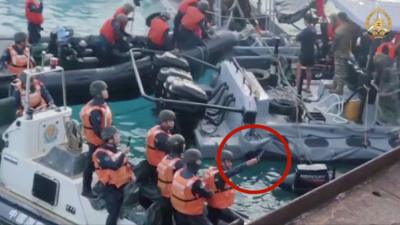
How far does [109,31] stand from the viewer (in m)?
10.7

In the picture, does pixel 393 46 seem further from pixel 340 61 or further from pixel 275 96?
pixel 275 96

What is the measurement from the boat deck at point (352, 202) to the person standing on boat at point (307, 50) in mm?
5599

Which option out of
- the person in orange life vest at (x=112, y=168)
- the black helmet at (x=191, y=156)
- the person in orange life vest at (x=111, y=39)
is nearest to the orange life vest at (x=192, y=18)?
the person in orange life vest at (x=111, y=39)

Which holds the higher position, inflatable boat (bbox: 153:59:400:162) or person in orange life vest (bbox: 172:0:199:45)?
person in orange life vest (bbox: 172:0:199:45)

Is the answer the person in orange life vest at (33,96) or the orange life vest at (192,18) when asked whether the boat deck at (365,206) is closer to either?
the person in orange life vest at (33,96)

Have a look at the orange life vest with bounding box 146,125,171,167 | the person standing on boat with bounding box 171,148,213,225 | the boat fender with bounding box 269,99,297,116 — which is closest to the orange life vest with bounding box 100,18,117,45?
the boat fender with bounding box 269,99,297,116

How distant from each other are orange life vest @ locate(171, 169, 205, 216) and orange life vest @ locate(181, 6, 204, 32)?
5781 millimetres

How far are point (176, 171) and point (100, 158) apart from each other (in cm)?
71

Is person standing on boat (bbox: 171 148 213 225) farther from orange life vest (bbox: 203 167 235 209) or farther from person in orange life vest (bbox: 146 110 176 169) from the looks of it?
person in orange life vest (bbox: 146 110 176 169)

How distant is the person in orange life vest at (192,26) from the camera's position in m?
11.1

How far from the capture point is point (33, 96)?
741 cm

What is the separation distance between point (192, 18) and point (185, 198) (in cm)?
592

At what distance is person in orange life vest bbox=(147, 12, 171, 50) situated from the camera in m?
10.9

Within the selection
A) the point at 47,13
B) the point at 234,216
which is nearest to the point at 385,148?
the point at 234,216
